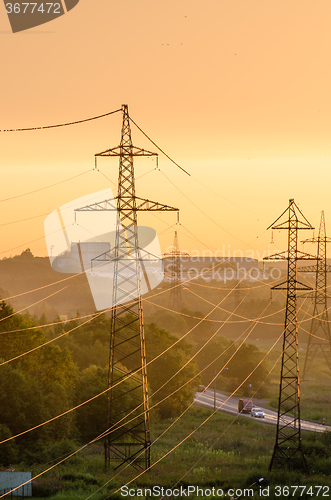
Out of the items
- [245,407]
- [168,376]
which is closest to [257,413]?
[245,407]

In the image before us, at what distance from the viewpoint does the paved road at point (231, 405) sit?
6211 centimetres

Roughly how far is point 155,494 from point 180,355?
4887cm

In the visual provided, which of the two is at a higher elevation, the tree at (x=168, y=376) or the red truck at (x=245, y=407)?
the tree at (x=168, y=376)

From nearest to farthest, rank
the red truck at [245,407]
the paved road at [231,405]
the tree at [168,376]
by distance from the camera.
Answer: the paved road at [231,405] < the tree at [168,376] < the red truck at [245,407]

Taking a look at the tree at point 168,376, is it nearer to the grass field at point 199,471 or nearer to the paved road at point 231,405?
the paved road at point 231,405

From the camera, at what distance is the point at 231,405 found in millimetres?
82375

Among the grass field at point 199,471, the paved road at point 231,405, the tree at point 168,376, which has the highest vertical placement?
the grass field at point 199,471

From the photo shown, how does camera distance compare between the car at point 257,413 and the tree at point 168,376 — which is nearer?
the car at point 257,413

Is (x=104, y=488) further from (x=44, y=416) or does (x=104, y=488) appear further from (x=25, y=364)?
(x=25, y=364)

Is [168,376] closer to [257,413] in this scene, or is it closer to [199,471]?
[257,413]

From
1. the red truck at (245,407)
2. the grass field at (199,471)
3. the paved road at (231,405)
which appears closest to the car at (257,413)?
the paved road at (231,405)

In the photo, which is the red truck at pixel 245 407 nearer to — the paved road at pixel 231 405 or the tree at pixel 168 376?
the paved road at pixel 231 405

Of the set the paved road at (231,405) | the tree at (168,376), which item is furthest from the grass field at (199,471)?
the tree at (168,376)

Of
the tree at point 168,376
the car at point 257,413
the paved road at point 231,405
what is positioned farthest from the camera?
the tree at point 168,376
